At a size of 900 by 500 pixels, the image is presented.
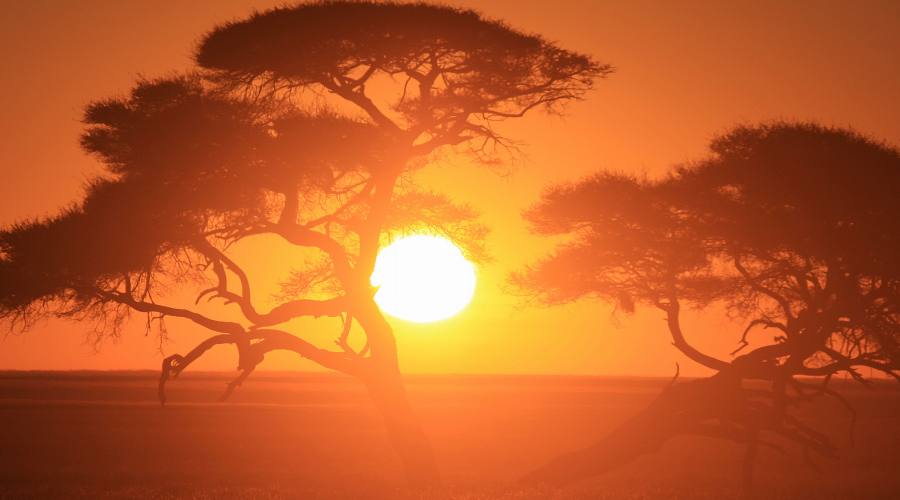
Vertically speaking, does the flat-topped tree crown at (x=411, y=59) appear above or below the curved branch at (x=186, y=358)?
above

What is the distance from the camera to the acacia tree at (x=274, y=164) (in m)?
19.6

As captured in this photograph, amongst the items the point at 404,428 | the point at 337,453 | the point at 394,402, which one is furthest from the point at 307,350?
the point at 337,453

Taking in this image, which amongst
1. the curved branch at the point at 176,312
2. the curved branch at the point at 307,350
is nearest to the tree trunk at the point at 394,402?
the curved branch at the point at 307,350

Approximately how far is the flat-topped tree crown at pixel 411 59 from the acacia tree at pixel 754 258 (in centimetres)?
423

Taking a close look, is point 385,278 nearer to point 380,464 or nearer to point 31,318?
point 31,318

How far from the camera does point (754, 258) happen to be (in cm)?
2256

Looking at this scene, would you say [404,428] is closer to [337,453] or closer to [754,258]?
[754,258]

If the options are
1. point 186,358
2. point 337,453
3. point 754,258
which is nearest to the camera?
point 186,358

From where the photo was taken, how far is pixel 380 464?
29844 millimetres

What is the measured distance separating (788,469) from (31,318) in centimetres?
2020

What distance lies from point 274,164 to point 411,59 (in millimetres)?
3268

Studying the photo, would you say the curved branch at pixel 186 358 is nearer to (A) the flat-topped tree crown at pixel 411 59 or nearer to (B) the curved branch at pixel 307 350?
(B) the curved branch at pixel 307 350

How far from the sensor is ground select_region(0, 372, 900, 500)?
69.5ft

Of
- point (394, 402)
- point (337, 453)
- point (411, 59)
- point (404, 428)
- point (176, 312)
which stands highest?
point (411, 59)
